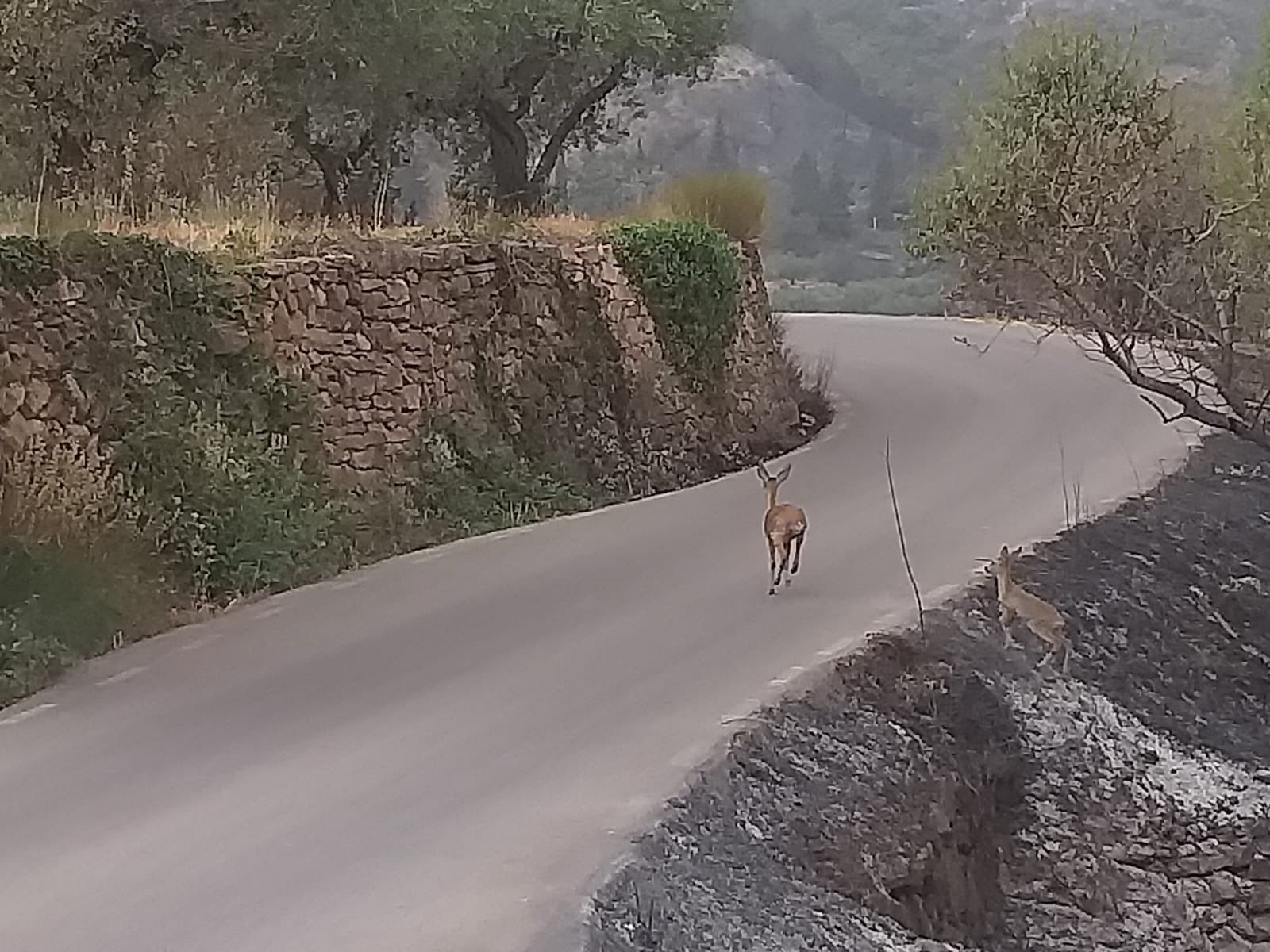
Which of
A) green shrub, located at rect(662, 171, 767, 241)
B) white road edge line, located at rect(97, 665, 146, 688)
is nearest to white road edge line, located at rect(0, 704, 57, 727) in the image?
white road edge line, located at rect(97, 665, 146, 688)

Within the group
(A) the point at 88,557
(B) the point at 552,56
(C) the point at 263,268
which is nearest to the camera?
(A) the point at 88,557

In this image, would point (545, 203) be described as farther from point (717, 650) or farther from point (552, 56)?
point (717, 650)

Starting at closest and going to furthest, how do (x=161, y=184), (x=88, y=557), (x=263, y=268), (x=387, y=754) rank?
(x=387, y=754), (x=88, y=557), (x=263, y=268), (x=161, y=184)

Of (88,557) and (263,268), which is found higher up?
(263,268)

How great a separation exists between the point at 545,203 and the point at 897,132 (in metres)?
47.1

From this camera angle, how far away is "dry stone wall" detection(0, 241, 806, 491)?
11.9 m

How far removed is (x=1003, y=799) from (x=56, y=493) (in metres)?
6.24

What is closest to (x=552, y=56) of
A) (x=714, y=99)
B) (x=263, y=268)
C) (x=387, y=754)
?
(x=263, y=268)

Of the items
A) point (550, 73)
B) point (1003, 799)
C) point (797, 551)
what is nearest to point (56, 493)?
point (797, 551)

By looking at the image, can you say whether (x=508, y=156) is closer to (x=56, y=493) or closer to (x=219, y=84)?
(x=219, y=84)

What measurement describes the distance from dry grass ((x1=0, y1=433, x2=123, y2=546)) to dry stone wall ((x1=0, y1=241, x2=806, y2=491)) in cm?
22

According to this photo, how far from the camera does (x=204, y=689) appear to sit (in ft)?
32.8

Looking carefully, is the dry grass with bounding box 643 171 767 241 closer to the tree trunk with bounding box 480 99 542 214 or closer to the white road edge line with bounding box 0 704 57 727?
the tree trunk with bounding box 480 99 542 214

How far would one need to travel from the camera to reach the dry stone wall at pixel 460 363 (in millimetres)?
11914
